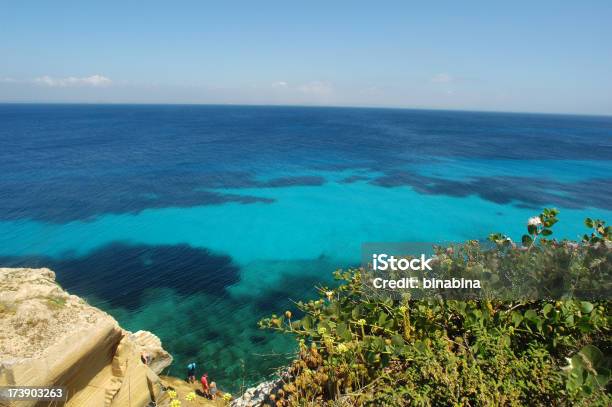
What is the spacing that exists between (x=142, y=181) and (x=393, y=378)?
134ft

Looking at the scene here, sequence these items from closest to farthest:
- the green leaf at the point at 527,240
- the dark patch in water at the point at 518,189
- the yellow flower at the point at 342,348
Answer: the yellow flower at the point at 342,348 < the green leaf at the point at 527,240 < the dark patch in water at the point at 518,189

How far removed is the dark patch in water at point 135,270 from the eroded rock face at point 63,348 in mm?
11236

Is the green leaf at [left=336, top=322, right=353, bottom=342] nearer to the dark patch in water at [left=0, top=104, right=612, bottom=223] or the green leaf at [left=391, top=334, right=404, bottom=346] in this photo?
the green leaf at [left=391, top=334, right=404, bottom=346]

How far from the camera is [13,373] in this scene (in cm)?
457

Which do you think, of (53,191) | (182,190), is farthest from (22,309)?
(53,191)

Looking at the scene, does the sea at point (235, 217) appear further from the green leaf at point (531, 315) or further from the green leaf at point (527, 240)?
the green leaf at point (531, 315)

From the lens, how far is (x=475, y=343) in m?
3.15

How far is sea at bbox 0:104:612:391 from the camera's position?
644 inches

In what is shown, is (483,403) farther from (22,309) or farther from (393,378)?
(22,309)

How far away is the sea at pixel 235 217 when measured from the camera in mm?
16359

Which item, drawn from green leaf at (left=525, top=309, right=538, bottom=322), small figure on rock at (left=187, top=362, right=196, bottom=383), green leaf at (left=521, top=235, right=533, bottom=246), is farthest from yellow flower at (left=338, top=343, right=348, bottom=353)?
small figure on rock at (left=187, top=362, right=196, bottom=383)

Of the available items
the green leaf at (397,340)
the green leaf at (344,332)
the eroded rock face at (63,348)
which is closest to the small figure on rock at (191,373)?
the eroded rock face at (63,348)

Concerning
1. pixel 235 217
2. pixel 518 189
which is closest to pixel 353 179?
pixel 235 217

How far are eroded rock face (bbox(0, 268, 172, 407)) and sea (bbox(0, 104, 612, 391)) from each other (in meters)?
2.60
